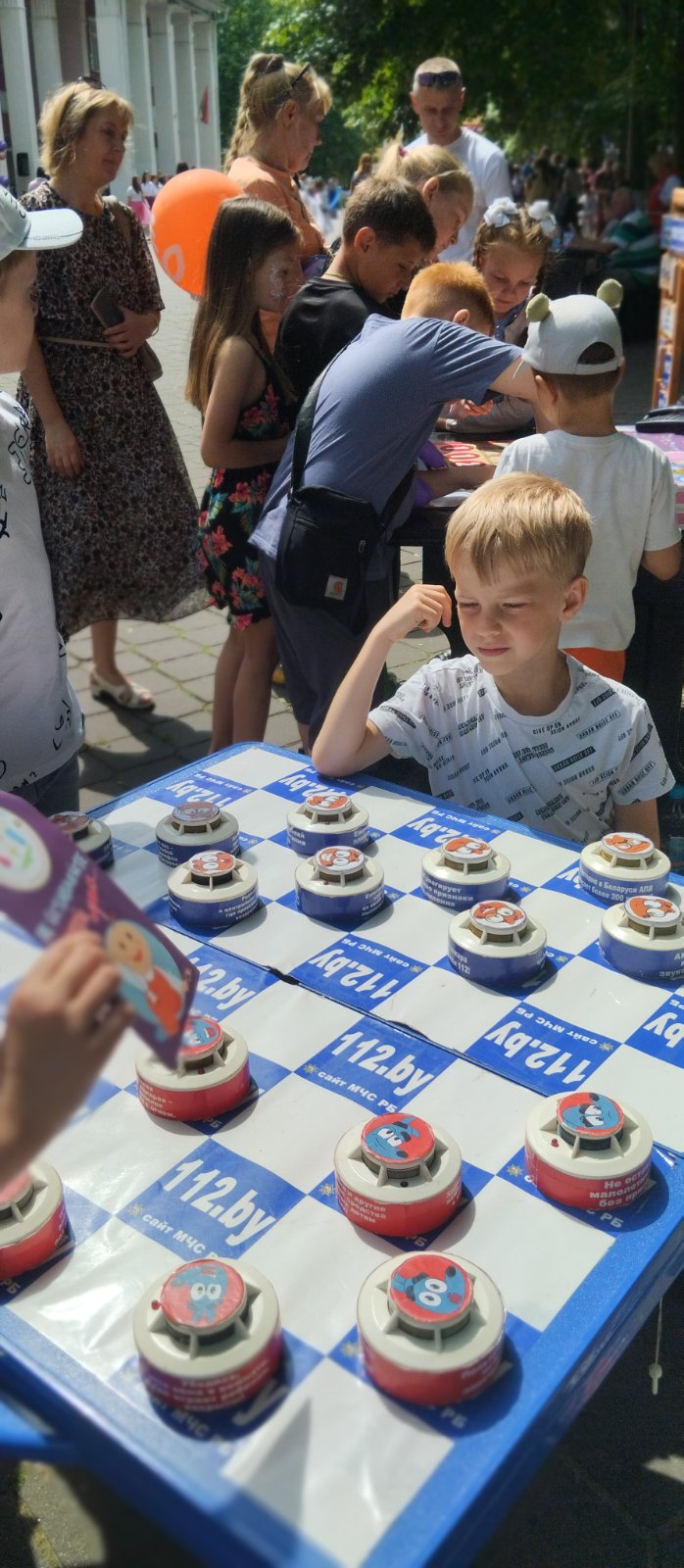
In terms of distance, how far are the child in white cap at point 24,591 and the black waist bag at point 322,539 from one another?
872 mm

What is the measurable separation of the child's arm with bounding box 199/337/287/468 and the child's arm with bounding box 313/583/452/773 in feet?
4.96

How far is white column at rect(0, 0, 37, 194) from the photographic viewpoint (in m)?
14.8

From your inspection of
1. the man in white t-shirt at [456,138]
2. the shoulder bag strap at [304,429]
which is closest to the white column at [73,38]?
the man in white t-shirt at [456,138]

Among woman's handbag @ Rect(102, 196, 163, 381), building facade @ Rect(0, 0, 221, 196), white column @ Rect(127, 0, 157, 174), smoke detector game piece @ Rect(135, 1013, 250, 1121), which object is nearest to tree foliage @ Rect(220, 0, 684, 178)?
building facade @ Rect(0, 0, 221, 196)

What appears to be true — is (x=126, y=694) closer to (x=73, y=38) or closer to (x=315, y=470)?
(x=315, y=470)

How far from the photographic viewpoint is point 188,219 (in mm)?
4609

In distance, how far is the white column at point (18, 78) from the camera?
48.4 feet

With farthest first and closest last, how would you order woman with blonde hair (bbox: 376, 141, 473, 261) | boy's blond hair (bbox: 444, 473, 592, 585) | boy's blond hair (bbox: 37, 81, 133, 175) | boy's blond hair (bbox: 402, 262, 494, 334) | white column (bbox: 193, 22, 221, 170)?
1. white column (bbox: 193, 22, 221, 170)
2. woman with blonde hair (bbox: 376, 141, 473, 261)
3. boy's blond hair (bbox: 37, 81, 133, 175)
4. boy's blond hair (bbox: 402, 262, 494, 334)
5. boy's blond hair (bbox: 444, 473, 592, 585)

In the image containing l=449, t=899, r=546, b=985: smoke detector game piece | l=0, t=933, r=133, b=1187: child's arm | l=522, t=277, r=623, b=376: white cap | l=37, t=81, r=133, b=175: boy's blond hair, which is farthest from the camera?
l=37, t=81, r=133, b=175: boy's blond hair

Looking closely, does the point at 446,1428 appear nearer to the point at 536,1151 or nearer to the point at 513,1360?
the point at 513,1360

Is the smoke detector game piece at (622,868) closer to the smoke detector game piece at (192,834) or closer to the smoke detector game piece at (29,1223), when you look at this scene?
the smoke detector game piece at (192,834)

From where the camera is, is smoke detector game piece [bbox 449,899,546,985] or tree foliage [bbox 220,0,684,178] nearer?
smoke detector game piece [bbox 449,899,546,985]

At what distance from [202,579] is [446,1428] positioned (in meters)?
3.60

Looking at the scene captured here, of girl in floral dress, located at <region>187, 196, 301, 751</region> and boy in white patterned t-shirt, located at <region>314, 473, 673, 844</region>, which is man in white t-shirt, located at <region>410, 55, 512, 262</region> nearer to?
girl in floral dress, located at <region>187, 196, 301, 751</region>
